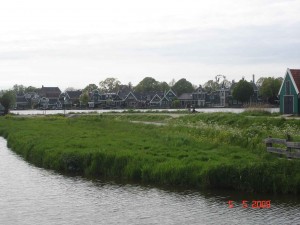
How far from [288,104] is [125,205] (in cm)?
3903

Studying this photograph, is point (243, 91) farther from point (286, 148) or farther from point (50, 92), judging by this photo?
point (286, 148)

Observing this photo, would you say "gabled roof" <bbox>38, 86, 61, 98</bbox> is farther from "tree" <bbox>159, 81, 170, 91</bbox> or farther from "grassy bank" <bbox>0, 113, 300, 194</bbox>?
"grassy bank" <bbox>0, 113, 300, 194</bbox>

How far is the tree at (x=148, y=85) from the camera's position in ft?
602

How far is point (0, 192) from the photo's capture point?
65.2 feet

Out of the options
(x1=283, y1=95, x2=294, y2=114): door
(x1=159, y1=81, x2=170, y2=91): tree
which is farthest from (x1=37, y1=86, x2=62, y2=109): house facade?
(x1=283, y1=95, x2=294, y2=114): door

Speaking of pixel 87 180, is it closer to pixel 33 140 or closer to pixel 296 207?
pixel 296 207

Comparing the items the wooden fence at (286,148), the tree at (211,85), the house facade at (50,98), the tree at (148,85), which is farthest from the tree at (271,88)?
the wooden fence at (286,148)

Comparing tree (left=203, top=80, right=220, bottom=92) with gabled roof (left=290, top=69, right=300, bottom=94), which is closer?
gabled roof (left=290, top=69, right=300, bottom=94)

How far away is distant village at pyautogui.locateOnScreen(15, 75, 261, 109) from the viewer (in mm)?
147375

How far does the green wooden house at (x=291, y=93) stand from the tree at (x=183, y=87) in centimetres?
11718

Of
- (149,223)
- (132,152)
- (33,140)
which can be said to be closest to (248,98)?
(33,140)

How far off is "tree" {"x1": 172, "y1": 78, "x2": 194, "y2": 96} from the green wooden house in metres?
117

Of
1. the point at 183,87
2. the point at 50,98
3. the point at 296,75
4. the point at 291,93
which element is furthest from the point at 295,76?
the point at 50,98

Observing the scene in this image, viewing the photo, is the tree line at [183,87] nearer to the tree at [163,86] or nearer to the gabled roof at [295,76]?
the tree at [163,86]
